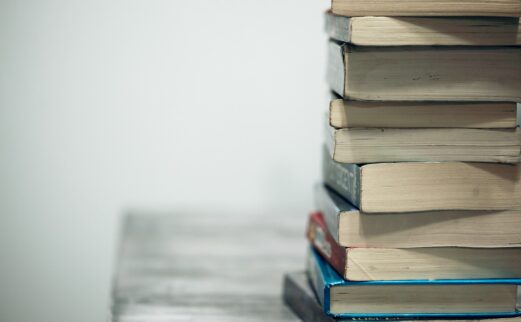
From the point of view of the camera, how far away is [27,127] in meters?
2.82

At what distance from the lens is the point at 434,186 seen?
1119 millimetres

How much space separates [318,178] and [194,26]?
0.59 meters

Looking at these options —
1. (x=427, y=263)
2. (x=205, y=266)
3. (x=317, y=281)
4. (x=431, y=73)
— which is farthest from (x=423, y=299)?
(x=205, y=266)

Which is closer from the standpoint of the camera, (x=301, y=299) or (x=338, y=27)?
(x=338, y=27)

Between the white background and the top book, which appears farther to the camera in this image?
the white background

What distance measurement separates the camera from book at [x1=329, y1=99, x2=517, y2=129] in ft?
3.61

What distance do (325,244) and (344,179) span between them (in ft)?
0.36

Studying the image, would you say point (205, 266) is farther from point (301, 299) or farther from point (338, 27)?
point (338, 27)

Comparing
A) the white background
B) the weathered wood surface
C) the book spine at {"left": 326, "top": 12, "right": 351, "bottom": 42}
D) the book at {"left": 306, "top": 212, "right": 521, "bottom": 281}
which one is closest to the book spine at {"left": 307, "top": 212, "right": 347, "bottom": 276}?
the book at {"left": 306, "top": 212, "right": 521, "bottom": 281}

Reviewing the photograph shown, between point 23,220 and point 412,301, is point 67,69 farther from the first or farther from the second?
point 412,301

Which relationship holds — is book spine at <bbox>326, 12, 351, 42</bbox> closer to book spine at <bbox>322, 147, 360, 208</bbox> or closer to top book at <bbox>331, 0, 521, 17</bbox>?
top book at <bbox>331, 0, 521, 17</bbox>

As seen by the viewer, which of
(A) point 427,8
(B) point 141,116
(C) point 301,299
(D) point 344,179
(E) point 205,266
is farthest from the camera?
(B) point 141,116

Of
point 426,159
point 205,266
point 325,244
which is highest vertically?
point 426,159

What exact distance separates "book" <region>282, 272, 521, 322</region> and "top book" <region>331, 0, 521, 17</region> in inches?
14.6
